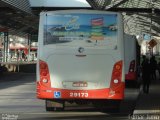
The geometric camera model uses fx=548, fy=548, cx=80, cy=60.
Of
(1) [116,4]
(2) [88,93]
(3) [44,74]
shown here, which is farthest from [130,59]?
(1) [116,4]

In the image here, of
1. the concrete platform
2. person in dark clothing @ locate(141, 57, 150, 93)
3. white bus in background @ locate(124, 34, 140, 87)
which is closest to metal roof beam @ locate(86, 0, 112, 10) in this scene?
white bus in background @ locate(124, 34, 140, 87)

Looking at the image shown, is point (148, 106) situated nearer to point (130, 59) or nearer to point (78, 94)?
point (78, 94)

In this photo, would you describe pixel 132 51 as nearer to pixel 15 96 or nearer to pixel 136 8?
pixel 15 96

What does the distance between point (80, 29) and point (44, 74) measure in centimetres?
161

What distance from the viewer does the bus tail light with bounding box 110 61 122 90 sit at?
14.8 meters

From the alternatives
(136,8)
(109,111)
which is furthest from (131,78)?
(136,8)

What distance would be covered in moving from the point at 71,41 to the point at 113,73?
1463 millimetres

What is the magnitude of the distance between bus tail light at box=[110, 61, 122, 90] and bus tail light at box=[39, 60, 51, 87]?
174 cm

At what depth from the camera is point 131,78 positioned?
93.8ft

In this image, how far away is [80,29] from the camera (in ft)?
49.9

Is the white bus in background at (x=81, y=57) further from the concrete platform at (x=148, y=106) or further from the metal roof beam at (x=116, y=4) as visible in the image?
the metal roof beam at (x=116, y=4)

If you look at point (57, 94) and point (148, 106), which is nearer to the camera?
point (57, 94)

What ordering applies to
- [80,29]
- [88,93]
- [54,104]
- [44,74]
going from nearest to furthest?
[88,93] < [44,74] < [80,29] < [54,104]

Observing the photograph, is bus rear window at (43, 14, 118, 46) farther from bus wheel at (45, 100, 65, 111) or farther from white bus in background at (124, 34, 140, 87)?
white bus in background at (124, 34, 140, 87)
